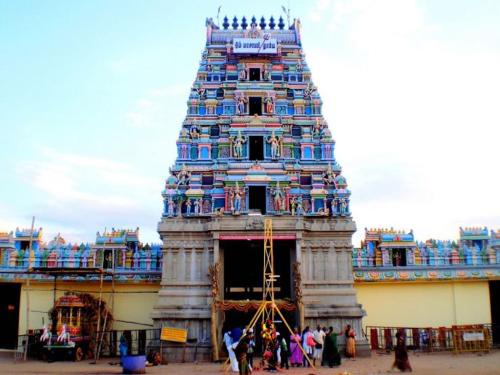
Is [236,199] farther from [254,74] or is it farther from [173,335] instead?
[254,74]

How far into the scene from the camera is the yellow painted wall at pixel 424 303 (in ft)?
91.7

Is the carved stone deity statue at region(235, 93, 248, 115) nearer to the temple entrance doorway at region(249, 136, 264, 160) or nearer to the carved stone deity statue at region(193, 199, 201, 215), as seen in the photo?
the temple entrance doorway at region(249, 136, 264, 160)

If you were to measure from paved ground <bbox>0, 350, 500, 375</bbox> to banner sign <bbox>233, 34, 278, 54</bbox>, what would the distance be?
17237 mm

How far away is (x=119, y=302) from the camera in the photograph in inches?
1094

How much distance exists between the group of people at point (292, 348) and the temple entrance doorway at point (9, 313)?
1578 cm

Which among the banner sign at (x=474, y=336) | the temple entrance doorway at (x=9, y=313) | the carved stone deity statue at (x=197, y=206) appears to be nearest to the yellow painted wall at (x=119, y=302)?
the temple entrance doorway at (x=9, y=313)

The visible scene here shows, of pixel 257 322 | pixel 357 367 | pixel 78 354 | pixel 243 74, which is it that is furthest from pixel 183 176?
pixel 357 367

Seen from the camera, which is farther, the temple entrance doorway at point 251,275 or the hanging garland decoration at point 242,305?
the temple entrance doorway at point 251,275

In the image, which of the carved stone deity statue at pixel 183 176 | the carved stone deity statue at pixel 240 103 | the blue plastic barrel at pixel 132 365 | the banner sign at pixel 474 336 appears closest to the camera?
the blue plastic barrel at pixel 132 365

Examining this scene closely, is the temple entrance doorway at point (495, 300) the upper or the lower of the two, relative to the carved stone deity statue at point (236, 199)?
lower

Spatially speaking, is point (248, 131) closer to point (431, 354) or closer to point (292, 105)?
point (292, 105)

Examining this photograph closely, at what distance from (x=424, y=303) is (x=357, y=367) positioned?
987 centimetres

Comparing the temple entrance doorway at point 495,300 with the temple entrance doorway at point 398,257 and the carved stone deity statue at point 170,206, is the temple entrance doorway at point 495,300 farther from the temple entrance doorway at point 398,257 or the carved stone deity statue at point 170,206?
the carved stone deity statue at point 170,206

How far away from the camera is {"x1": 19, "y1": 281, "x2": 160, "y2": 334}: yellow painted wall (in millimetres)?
27500
